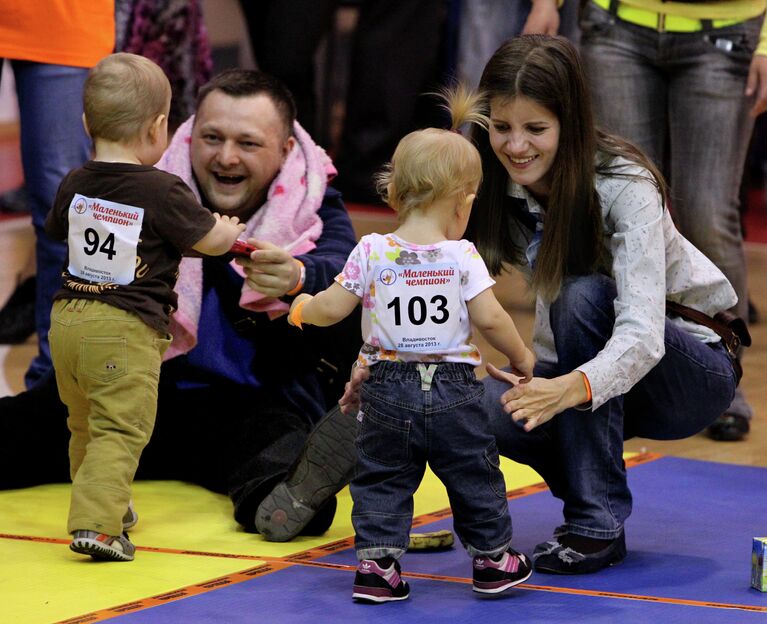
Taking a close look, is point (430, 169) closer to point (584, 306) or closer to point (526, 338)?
point (584, 306)

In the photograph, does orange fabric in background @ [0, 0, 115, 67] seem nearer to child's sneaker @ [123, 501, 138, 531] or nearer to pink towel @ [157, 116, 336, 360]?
pink towel @ [157, 116, 336, 360]

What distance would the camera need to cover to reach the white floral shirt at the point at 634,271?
99.5 inches

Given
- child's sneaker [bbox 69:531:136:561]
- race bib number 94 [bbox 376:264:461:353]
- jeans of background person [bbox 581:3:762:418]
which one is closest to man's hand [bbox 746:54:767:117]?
jeans of background person [bbox 581:3:762:418]

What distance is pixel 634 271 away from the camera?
Result: 2588 millimetres

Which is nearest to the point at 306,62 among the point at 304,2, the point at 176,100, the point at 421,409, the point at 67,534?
the point at 304,2

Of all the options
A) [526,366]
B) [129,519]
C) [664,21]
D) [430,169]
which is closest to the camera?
[430,169]

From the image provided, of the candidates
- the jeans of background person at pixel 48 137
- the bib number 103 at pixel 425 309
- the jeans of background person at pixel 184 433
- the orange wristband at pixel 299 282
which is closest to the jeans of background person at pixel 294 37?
the jeans of background person at pixel 48 137

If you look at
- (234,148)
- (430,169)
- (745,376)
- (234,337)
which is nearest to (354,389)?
(430,169)

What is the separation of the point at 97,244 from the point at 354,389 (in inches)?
21.3

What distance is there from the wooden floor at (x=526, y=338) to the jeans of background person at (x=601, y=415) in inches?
27.0

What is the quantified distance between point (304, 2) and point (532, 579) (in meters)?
3.47

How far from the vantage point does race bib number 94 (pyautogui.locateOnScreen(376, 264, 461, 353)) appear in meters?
2.38

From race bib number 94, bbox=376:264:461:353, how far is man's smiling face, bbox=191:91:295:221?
0.97 meters

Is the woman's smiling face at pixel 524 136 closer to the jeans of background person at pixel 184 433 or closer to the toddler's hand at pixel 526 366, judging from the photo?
the toddler's hand at pixel 526 366
